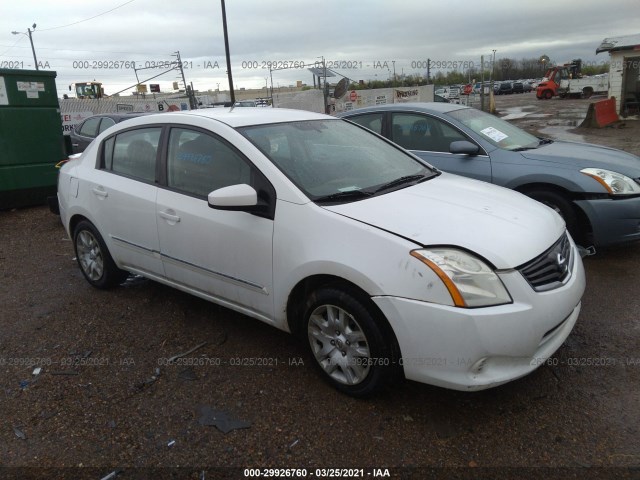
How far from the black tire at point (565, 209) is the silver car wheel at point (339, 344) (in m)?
2.93

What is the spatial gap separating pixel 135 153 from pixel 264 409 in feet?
7.60

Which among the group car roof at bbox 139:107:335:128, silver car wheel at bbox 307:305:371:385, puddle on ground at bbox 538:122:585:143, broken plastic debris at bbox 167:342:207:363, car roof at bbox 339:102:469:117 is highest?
car roof at bbox 139:107:335:128

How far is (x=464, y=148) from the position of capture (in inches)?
197

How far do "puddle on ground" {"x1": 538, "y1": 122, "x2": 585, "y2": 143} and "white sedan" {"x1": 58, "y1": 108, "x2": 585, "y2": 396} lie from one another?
44.8ft

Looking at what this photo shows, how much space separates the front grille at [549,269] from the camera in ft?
8.26

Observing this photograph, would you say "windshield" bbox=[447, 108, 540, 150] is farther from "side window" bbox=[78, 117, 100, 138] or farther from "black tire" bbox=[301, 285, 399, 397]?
"side window" bbox=[78, 117, 100, 138]

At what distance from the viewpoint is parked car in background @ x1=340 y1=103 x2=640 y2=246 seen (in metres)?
4.52

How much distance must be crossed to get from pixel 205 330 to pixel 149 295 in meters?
0.98

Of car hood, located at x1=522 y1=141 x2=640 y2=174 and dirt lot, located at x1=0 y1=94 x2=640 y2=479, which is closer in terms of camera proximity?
dirt lot, located at x1=0 y1=94 x2=640 y2=479

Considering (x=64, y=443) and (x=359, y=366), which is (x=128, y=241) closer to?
(x=64, y=443)

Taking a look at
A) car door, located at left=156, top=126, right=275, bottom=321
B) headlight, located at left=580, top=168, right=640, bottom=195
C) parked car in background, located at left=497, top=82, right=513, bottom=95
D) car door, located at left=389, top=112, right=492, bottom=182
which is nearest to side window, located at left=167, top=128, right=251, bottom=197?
car door, located at left=156, top=126, right=275, bottom=321

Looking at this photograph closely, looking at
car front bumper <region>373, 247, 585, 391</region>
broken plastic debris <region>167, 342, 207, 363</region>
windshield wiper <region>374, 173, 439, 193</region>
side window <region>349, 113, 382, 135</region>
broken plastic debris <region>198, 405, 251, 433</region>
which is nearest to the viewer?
car front bumper <region>373, 247, 585, 391</region>

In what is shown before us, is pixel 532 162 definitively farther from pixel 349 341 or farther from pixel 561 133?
pixel 561 133

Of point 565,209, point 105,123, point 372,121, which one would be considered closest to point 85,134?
point 105,123
